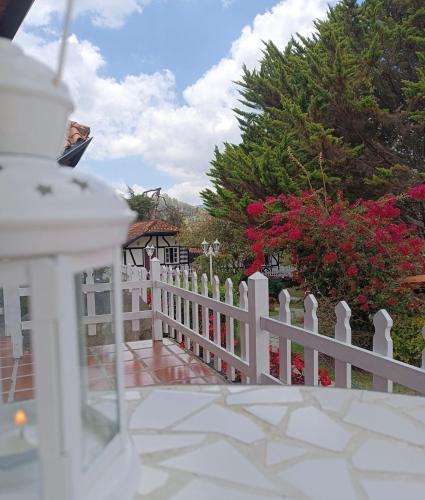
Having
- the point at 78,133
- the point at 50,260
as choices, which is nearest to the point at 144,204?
the point at 78,133

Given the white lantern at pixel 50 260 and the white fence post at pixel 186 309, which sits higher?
the white lantern at pixel 50 260

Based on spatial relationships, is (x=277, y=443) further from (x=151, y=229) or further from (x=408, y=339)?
(x=151, y=229)

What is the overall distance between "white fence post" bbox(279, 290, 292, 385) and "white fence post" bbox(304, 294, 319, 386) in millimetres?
184

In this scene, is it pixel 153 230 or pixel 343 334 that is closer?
pixel 343 334

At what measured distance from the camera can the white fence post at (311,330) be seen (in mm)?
2588

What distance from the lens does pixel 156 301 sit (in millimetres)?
5281

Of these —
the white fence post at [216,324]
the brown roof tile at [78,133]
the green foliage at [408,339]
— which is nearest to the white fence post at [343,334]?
the white fence post at [216,324]

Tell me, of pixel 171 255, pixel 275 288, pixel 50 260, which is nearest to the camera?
pixel 50 260

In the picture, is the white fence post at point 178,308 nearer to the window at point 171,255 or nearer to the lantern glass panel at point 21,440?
the lantern glass panel at point 21,440

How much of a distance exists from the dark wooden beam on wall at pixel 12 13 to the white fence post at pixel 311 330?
2.62 metres

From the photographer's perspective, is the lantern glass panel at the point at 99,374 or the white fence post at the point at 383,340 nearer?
the lantern glass panel at the point at 99,374

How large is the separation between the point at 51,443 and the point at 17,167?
1.50ft

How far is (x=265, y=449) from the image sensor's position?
1.23 metres

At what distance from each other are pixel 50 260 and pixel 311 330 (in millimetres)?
2230
